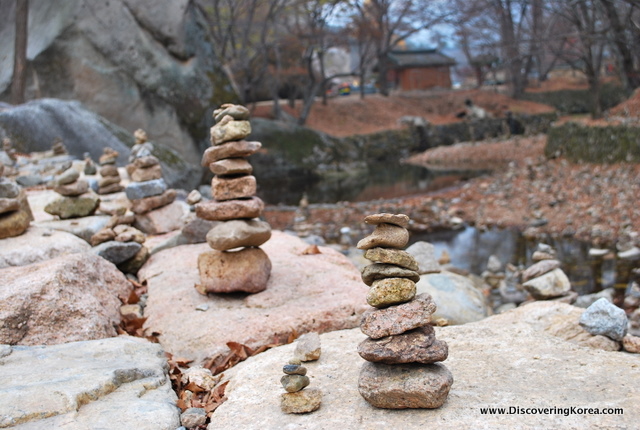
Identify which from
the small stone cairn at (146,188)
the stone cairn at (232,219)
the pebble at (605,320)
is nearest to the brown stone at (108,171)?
the small stone cairn at (146,188)

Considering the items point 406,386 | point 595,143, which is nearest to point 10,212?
point 406,386

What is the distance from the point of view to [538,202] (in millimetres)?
16266

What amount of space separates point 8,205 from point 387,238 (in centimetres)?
481

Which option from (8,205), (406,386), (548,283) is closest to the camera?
(406,386)

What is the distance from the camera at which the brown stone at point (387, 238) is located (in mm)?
4047

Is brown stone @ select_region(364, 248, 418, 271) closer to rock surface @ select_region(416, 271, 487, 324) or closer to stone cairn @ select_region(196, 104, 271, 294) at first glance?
rock surface @ select_region(416, 271, 487, 324)

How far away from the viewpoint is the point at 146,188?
8.88m

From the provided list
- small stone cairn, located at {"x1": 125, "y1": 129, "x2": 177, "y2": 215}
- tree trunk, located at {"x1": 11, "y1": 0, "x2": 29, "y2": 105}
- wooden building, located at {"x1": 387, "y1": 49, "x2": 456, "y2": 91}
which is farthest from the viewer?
wooden building, located at {"x1": 387, "y1": 49, "x2": 456, "y2": 91}

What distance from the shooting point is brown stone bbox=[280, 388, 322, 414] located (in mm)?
3785

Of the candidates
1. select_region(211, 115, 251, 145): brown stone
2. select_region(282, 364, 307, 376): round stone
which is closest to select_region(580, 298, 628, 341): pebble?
select_region(282, 364, 307, 376): round stone

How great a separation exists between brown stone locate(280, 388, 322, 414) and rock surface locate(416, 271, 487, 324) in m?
2.75

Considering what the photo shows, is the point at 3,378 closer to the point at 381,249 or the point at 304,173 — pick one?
the point at 381,249

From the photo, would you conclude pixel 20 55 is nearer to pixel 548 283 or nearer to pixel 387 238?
pixel 548 283

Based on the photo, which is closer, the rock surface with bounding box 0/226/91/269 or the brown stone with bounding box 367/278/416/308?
the brown stone with bounding box 367/278/416/308
